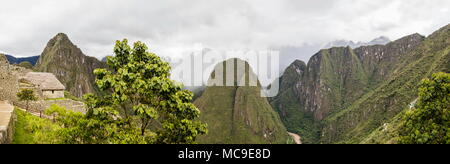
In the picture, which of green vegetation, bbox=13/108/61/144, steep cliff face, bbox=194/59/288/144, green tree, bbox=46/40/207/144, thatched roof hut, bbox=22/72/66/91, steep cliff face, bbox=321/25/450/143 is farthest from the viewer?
steep cliff face, bbox=194/59/288/144

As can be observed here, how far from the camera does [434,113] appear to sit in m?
15.9

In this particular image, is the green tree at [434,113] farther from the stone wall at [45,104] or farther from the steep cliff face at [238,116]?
the steep cliff face at [238,116]

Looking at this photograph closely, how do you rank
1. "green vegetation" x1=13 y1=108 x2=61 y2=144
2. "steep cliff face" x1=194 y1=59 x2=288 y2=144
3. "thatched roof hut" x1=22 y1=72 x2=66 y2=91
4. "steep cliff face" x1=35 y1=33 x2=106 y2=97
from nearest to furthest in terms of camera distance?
"green vegetation" x1=13 y1=108 x2=61 y2=144 < "thatched roof hut" x1=22 y1=72 x2=66 y2=91 < "steep cliff face" x1=35 y1=33 x2=106 y2=97 < "steep cliff face" x1=194 y1=59 x2=288 y2=144

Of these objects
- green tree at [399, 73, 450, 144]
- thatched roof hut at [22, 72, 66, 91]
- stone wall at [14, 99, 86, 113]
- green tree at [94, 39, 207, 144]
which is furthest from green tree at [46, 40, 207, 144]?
thatched roof hut at [22, 72, 66, 91]

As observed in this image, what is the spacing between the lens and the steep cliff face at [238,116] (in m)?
130

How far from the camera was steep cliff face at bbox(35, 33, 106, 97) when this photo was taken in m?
123

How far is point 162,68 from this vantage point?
338 inches

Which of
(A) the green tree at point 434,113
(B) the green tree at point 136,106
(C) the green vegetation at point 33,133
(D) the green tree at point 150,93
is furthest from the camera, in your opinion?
(A) the green tree at point 434,113

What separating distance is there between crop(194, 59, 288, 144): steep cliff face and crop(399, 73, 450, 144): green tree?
11104 centimetres

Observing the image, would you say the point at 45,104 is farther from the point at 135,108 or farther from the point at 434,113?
the point at 434,113

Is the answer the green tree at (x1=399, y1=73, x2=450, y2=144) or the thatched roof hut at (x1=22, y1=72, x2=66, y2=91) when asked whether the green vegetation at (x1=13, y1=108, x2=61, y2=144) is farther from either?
the green tree at (x1=399, y1=73, x2=450, y2=144)

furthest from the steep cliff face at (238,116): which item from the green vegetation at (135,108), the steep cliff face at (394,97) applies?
the green vegetation at (135,108)

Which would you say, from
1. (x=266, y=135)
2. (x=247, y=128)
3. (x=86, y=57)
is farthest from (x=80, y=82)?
(x=266, y=135)

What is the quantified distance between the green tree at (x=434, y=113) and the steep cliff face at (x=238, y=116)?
111 m
